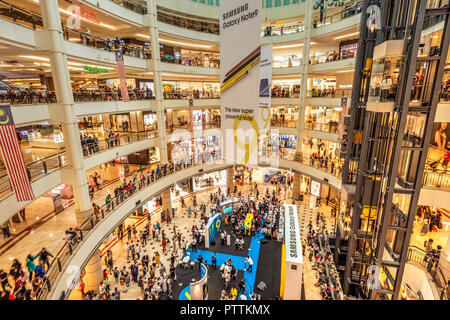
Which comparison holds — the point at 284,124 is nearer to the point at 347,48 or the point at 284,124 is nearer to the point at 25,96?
the point at 347,48

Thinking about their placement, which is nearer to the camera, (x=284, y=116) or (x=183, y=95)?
(x=183, y=95)

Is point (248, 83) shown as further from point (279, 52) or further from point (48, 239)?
point (279, 52)

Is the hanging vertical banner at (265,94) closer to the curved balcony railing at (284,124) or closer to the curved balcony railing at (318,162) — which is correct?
the curved balcony railing at (318,162)

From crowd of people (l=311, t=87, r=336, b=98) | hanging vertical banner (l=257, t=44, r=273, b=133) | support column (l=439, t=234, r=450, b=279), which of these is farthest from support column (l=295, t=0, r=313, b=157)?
hanging vertical banner (l=257, t=44, r=273, b=133)

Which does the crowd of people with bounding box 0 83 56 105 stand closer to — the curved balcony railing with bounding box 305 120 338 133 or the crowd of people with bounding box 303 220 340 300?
the crowd of people with bounding box 303 220 340 300

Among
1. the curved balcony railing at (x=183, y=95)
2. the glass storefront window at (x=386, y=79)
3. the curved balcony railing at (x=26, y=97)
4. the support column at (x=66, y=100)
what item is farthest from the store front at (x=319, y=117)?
the curved balcony railing at (x=26, y=97)

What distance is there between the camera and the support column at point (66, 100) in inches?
401

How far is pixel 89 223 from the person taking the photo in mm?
11922

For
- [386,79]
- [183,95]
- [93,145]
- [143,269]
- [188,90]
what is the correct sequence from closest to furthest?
[386,79] < [93,145] < [143,269] < [183,95] < [188,90]

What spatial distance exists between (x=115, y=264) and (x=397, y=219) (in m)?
15.2

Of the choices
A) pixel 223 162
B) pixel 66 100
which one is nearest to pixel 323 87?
pixel 223 162

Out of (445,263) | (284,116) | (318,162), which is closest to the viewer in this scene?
(445,263)

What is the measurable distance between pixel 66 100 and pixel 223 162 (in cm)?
833
